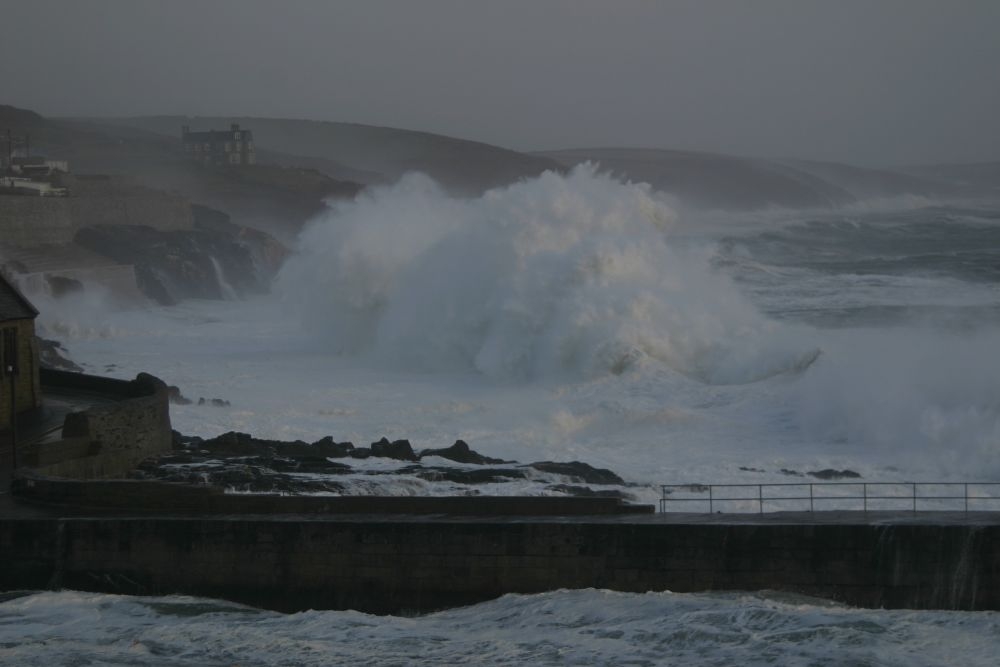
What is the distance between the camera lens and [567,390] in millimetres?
22906

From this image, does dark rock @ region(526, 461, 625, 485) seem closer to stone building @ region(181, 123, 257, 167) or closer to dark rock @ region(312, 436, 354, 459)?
dark rock @ region(312, 436, 354, 459)

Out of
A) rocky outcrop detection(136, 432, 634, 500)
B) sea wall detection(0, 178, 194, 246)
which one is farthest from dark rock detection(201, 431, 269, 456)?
sea wall detection(0, 178, 194, 246)

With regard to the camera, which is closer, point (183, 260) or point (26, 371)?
point (26, 371)

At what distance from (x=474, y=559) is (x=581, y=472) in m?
4.05

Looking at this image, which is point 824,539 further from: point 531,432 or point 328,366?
point 328,366

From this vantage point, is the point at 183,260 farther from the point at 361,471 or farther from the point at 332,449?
the point at 361,471

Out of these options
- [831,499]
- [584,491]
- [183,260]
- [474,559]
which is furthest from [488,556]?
[183,260]

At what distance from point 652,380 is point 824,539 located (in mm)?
11207

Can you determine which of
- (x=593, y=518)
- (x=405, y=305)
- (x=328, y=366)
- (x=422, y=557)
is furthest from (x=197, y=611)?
(x=405, y=305)

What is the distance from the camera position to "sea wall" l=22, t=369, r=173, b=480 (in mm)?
14328

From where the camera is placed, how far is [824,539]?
11.5 metres

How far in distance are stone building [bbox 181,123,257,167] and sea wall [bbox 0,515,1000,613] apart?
7127 cm

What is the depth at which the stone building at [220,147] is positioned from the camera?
8275 cm

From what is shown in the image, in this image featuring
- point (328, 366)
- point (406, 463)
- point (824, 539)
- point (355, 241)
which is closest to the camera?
point (824, 539)
